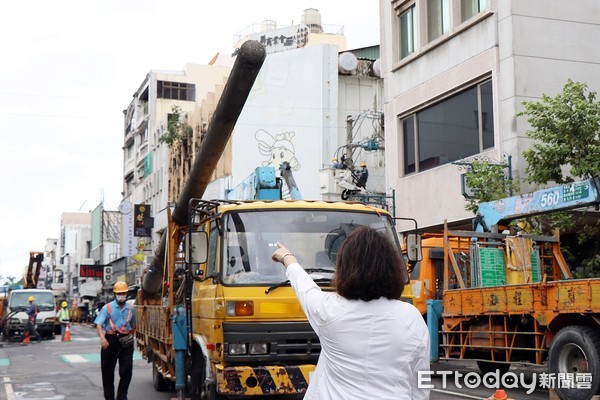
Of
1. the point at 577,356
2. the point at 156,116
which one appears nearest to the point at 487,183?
the point at 577,356

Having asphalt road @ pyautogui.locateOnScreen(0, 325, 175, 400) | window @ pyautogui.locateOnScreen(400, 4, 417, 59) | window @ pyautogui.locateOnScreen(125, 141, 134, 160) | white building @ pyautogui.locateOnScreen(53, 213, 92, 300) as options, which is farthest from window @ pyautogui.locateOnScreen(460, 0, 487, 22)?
white building @ pyautogui.locateOnScreen(53, 213, 92, 300)

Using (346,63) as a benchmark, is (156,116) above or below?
above

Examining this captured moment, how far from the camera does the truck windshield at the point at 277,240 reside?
8281 mm

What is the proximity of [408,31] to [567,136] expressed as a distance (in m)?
9.53

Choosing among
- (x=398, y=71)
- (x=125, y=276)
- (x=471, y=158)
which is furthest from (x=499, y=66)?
(x=125, y=276)

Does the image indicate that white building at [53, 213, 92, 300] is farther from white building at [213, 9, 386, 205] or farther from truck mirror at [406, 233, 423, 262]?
truck mirror at [406, 233, 423, 262]

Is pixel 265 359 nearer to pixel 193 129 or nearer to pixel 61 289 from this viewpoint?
pixel 193 129

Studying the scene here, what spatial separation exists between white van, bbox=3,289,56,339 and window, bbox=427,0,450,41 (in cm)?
1931

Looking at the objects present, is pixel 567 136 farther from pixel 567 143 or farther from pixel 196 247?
pixel 196 247

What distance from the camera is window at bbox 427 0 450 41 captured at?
2353 cm

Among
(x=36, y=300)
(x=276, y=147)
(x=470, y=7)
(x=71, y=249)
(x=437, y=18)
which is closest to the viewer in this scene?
(x=470, y=7)

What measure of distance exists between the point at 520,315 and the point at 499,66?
10.6 meters

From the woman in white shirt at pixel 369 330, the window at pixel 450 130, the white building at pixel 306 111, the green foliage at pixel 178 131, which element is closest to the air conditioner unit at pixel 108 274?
the green foliage at pixel 178 131

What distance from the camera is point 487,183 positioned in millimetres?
18844
